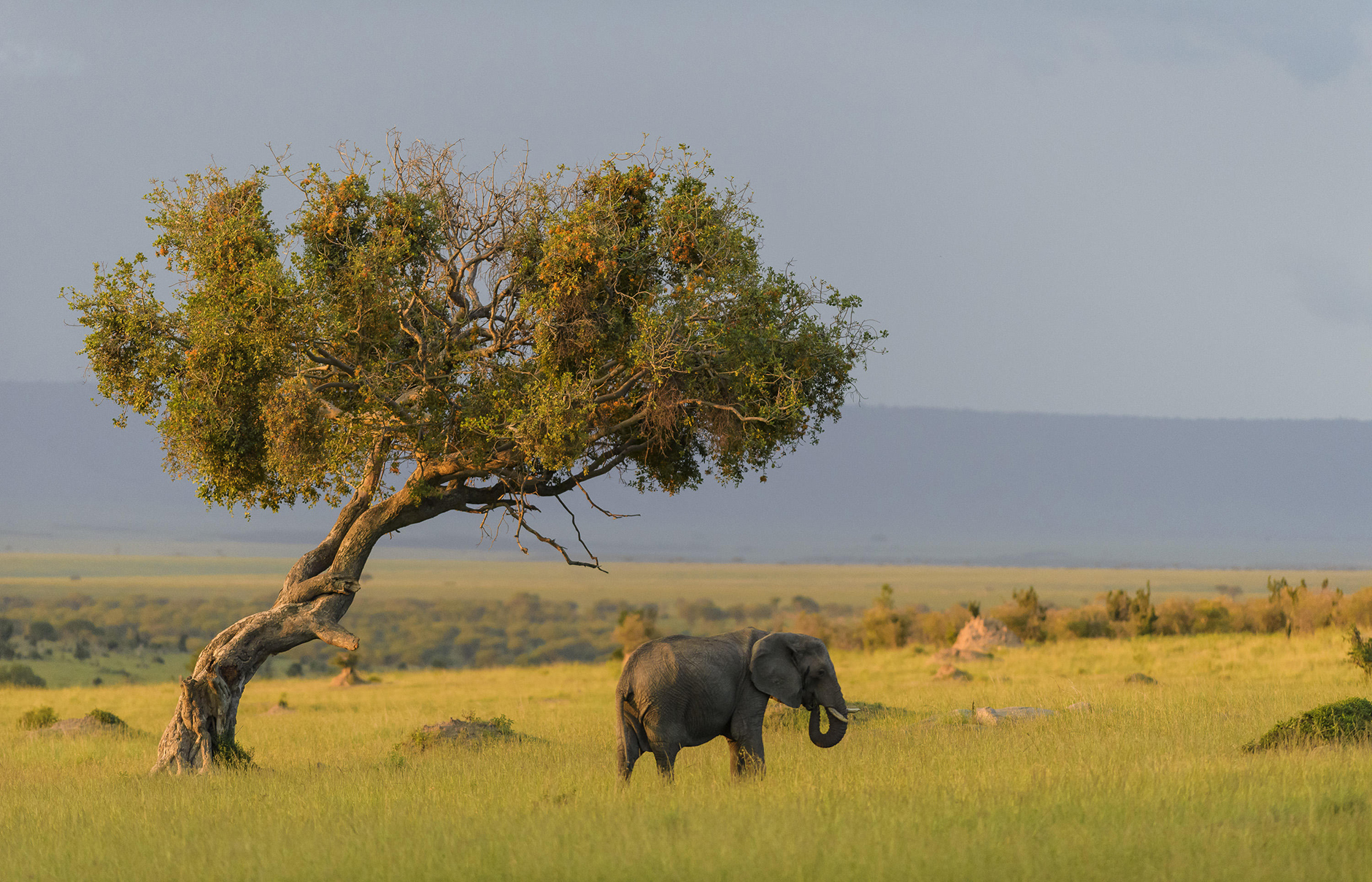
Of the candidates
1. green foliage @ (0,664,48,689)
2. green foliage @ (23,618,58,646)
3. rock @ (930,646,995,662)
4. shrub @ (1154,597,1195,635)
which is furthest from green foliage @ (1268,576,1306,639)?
green foliage @ (23,618,58,646)

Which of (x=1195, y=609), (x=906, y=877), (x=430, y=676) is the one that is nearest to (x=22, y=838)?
(x=906, y=877)

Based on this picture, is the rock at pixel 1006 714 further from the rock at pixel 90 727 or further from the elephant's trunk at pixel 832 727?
the rock at pixel 90 727

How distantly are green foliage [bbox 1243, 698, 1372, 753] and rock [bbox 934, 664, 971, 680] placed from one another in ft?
63.1

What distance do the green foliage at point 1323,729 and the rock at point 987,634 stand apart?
108 ft

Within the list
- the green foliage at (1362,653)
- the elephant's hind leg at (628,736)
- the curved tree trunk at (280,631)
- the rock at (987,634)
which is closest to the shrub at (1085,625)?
the rock at (987,634)

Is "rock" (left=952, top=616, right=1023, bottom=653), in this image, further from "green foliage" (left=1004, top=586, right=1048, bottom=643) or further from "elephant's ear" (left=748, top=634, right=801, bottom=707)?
"elephant's ear" (left=748, top=634, right=801, bottom=707)

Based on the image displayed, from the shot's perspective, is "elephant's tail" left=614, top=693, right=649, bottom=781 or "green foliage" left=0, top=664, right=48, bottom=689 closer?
"elephant's tail" left=614, top=693, right=649, bottom=781

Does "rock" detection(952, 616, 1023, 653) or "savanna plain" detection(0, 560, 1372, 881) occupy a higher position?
"savanna plain" detection(0, 560, 1372, 881)

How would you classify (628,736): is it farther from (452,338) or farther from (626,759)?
(452,338)

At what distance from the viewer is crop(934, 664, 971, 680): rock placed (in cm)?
3591

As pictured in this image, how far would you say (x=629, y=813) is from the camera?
11.4 metres

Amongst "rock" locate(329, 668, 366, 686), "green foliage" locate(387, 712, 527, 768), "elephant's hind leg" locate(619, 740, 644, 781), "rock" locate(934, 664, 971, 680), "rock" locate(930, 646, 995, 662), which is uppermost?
"elephant's hind leg" locate(619, 740, 644, 781)

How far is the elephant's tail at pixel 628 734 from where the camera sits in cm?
1348

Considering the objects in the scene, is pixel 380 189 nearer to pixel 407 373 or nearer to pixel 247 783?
pixel 407 373
